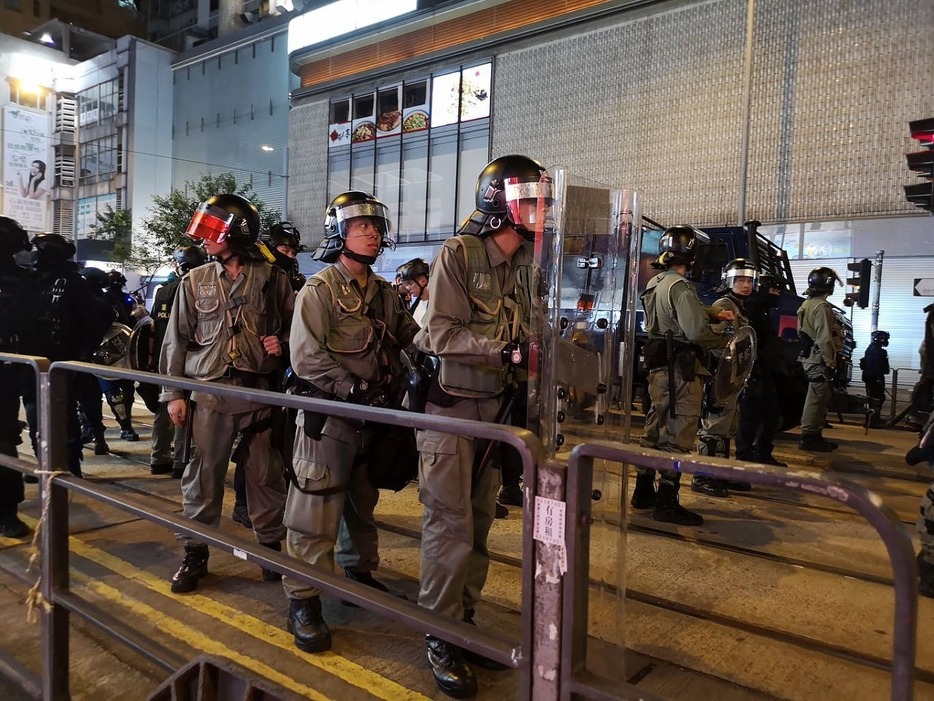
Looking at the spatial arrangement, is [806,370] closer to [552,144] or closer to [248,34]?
[552,144]

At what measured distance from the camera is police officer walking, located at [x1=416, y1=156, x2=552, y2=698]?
2.57 m

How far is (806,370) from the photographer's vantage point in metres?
7.58

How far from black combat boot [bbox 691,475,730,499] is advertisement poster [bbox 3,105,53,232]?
28389 mm

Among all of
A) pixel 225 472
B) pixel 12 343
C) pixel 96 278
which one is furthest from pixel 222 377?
pixel 96 278

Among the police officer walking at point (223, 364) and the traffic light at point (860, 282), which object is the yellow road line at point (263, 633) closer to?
the police officer walking at point (223, 364)

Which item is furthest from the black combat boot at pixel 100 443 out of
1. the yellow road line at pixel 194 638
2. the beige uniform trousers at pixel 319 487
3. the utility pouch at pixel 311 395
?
the beige uniform trousers at pixel 319 487

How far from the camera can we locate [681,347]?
15.8 feet

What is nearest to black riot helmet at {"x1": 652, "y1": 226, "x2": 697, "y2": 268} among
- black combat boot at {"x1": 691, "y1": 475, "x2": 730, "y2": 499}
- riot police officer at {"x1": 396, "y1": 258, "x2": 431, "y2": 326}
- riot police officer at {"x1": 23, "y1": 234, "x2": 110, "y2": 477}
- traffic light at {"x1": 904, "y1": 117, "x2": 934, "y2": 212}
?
black combat boot at {"x1": 691, "y1": 475, "x2": 730, "y2": 499}

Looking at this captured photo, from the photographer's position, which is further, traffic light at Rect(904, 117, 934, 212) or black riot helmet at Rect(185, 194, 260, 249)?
traffic light at Rect(904, 117, 934, 212)

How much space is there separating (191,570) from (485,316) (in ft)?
6.97

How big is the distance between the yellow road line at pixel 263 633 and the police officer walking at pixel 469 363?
20 cm

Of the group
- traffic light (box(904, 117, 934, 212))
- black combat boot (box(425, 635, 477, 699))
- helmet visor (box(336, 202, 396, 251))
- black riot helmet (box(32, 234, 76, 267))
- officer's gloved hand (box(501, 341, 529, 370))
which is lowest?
black combat boot (box(425, 635, 477, 699))

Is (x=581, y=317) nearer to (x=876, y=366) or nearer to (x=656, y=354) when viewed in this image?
(x=656, y=354)

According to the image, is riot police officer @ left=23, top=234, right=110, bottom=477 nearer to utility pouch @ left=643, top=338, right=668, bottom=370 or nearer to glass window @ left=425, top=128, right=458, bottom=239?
utility pouch @ left=643, top=338, right=668, bottom=370
